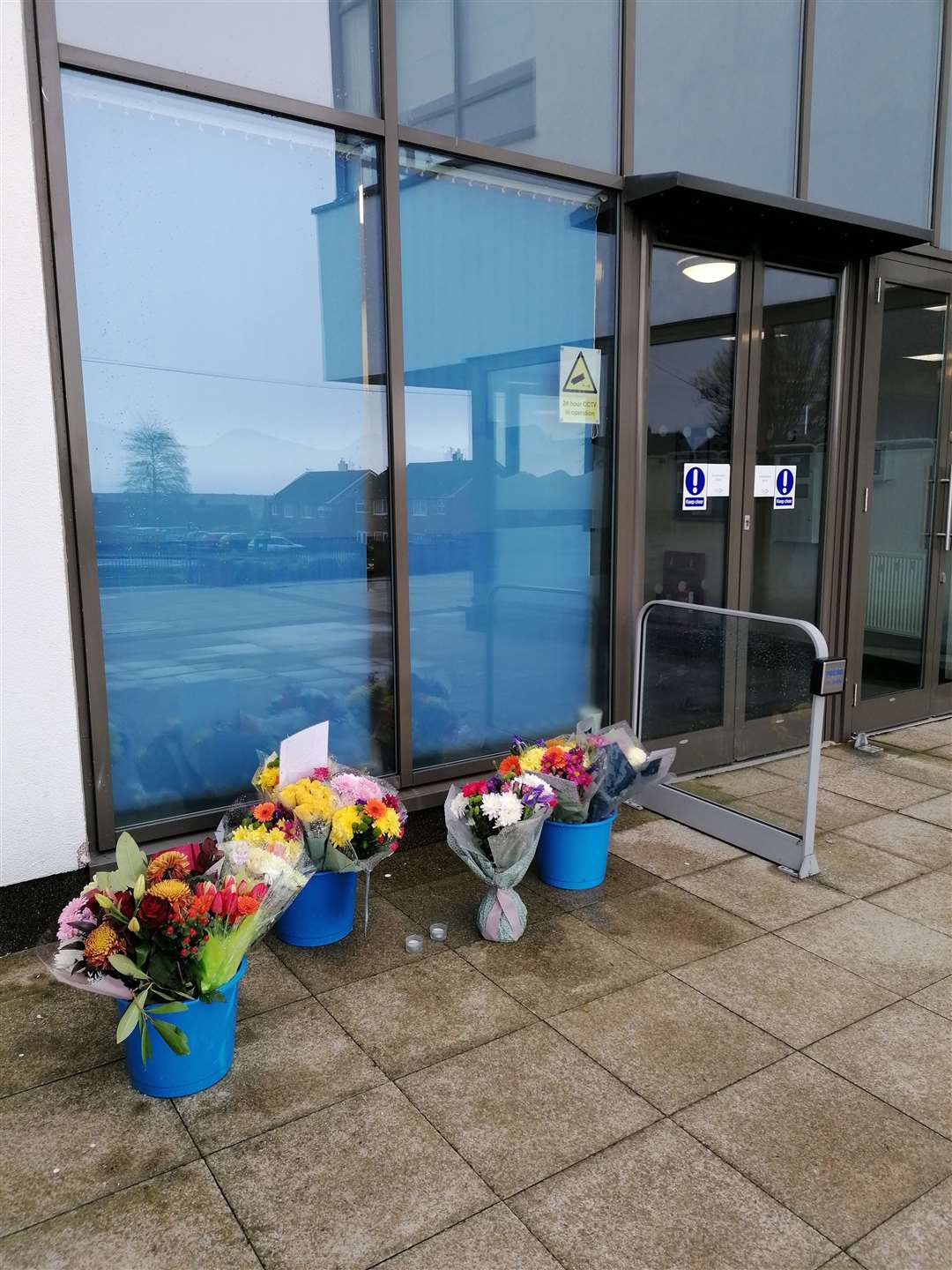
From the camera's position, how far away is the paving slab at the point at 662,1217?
1917 millimetres

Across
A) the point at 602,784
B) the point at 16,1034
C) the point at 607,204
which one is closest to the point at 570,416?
the point at 607,204

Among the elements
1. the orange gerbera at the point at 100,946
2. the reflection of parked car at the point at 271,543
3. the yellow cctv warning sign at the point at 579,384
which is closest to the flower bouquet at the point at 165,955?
the orange gerbera at the point at 100,946

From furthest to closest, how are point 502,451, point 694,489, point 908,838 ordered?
point 694,489
point 502,451
point 908,838

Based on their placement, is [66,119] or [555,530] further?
[555,530]

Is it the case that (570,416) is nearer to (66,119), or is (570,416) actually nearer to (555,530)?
(555,530)

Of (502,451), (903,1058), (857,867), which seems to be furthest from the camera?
(502,451)

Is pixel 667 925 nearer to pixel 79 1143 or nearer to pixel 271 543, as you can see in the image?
pixel 79 1143

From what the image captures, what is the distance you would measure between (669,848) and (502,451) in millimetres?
2029

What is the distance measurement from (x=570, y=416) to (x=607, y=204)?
107 centimetres

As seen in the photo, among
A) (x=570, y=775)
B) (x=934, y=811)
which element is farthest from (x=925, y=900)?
(x=570, y=775)

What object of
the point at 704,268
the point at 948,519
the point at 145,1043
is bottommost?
the point at 145,1043

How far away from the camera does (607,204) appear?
4.56 metres

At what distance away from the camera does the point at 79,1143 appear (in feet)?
7.38

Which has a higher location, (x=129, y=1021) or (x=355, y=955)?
(x=129, y=1021)
